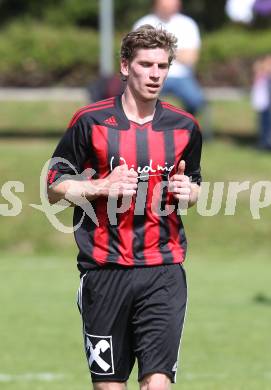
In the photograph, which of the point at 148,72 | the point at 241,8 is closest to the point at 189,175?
the point at 148,72

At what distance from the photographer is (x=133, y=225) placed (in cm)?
545

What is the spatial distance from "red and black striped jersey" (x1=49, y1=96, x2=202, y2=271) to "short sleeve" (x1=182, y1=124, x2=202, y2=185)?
76 millimetres

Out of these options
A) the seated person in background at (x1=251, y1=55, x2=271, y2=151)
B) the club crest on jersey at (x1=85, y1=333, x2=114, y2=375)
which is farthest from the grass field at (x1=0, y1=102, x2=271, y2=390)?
the club crest on jersey at (x1=85, y1=333, x2=114, y2=375)

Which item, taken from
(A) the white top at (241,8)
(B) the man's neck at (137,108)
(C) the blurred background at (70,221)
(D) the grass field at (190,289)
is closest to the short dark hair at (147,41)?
(B) the man's neck at (137,108)

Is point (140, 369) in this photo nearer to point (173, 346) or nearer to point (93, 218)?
point (173, 346)

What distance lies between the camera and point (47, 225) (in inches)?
557

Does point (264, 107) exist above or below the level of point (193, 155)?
below

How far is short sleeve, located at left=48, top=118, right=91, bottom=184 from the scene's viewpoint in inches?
214

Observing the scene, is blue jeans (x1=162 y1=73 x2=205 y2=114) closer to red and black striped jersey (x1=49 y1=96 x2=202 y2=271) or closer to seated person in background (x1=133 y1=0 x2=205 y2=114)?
seated person in background (x1=133 y1=0 x2=205 y2=114)

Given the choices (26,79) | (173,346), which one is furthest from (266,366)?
(26,79)

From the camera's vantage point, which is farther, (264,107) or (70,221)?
(264,107)

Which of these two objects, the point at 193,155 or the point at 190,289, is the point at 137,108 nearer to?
the point at 193,155

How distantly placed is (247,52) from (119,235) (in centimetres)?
1911

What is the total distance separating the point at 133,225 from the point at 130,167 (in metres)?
0.28
